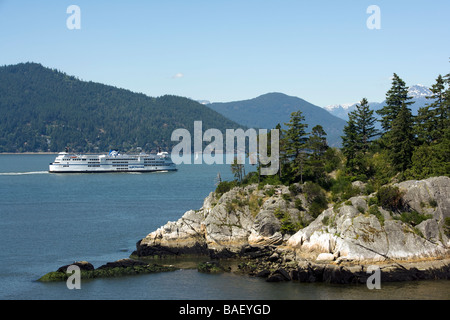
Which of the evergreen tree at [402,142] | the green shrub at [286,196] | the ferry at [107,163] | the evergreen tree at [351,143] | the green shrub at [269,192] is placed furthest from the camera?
the ferry at [107,163]

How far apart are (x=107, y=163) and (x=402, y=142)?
113546 millimetres

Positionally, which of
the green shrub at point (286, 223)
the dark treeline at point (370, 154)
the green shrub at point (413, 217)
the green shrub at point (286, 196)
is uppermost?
the dark treeline at point (370, 154)

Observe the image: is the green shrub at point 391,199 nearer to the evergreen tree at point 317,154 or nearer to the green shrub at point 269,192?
the green shrub at point 269,192

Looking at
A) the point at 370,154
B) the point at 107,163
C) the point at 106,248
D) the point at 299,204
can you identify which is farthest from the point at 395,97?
the point at 107,163

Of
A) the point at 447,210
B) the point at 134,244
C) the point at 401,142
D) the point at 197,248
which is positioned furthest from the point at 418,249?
the point at 134,244

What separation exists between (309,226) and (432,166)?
12.9 metres

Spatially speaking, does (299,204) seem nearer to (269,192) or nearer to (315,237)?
(269,192)

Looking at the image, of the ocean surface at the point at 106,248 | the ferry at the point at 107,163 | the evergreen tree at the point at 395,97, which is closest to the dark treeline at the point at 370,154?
the evergreen tree at the point at 395,97

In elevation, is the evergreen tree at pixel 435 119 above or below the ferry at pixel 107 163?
above

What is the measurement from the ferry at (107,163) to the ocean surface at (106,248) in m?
41.4

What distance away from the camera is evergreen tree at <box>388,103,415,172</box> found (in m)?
56.4

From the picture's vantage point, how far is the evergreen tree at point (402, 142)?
2221 inches

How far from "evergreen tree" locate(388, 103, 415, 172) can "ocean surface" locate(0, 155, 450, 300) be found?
17.4 m
